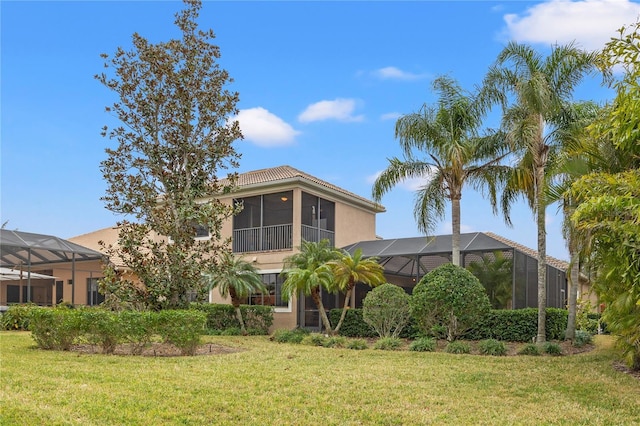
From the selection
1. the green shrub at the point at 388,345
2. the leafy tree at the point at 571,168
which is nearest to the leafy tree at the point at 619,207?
the leafy tree at the point at 571,168

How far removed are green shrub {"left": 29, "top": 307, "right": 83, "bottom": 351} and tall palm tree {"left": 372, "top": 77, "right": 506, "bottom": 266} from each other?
416 inches

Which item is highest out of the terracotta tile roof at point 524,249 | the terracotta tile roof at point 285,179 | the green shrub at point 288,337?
the terracotta tile roof at point 285,179

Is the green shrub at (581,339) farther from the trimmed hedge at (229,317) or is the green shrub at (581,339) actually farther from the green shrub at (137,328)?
the green shrub at (137,328)

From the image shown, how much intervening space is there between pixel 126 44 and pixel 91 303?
771 inches

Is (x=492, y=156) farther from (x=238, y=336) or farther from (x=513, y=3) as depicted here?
(x=238, y=336)

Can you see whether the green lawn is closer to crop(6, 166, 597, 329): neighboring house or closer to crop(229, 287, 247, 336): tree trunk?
crop(6, 166, 597, 329): neighboring house

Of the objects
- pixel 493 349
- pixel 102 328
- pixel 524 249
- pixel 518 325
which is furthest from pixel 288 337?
pixel 524 249

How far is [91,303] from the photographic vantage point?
30453 millimetres

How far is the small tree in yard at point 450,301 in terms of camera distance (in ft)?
49.6

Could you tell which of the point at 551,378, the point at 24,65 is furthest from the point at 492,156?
the point at 24,65

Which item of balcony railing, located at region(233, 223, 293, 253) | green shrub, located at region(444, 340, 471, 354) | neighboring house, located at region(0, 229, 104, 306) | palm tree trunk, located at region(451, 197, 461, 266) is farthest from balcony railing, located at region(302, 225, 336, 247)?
green shrub, located at region(444, 340, 471, 354)

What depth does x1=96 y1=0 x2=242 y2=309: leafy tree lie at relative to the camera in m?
14.2

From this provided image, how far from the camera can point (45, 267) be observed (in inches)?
1180

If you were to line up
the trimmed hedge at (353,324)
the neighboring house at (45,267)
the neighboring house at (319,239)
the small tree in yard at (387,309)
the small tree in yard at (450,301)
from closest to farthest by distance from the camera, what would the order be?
the small tree in yard at (450,301) → the small tree in yard at (387,309) → the trimmed hedge at (353,324) → the neighboring house at (319,239) → the neighboring house at (45,267)
